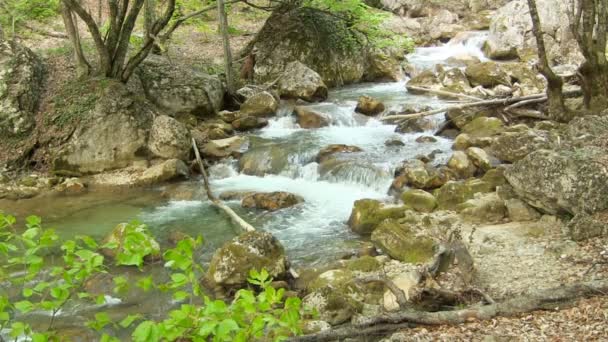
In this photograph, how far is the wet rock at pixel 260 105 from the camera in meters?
14.5

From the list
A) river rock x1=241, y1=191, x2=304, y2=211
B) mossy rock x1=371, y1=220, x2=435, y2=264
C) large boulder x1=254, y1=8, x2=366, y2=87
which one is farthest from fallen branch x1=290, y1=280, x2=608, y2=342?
large boulder x1=254, y1=8, x2=366, y2=87

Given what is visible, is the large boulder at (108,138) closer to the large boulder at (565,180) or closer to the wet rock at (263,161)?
the wet rock at (263,161)

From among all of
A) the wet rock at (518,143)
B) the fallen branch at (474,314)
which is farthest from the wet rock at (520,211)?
the fallen branch at (474,314)

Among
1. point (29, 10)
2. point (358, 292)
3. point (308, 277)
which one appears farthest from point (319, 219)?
point (29, 10)

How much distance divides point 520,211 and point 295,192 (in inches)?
174

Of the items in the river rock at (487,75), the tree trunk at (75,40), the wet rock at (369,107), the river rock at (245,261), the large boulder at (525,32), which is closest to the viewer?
the river rock at (245,261)

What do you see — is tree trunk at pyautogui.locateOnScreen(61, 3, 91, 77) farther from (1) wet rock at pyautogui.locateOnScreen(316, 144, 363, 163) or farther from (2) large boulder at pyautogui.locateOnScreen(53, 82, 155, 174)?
(1) wet rock at pyautogui.locateOnScreen(316, 144, 363, 163)

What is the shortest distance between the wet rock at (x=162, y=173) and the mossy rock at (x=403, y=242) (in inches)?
202

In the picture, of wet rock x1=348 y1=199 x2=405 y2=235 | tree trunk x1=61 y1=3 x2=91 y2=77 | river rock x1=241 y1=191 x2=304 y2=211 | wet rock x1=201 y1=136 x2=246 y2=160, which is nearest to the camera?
wet rock x1=348 y1=199 x2=405 y2=235

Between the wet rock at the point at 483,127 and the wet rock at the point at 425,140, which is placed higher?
the wet rock at the point at 483,127

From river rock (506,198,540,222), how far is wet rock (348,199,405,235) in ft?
5.34

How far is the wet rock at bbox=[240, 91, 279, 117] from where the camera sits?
47.5ft

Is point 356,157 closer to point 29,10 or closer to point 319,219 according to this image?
point 319,219

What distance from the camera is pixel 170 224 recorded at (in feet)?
29.2
